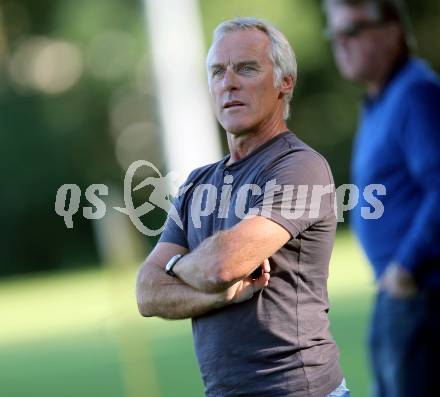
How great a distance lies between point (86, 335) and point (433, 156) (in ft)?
40.2

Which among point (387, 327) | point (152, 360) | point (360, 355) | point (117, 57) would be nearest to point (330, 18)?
point (387, 327)

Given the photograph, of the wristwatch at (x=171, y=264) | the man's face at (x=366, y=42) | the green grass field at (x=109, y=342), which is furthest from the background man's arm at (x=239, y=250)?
the green grass field at (x=109, y=342)

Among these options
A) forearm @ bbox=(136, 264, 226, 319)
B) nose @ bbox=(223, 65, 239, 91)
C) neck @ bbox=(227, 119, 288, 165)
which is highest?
nose @ bbox=(223, 65, 239, 91)

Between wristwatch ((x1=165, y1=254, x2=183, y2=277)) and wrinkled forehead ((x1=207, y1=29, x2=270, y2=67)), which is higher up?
wrinkled forehead ((x1=207, y1=29, x2=270, y2=67))

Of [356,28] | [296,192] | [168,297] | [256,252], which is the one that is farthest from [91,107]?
[256,252]

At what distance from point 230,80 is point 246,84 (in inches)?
2.4

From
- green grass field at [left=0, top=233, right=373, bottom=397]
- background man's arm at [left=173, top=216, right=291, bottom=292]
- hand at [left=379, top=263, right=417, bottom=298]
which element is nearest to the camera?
background man's arm at [left=173, top=216, right=291, bottom=292]

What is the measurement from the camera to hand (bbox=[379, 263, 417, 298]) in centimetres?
479

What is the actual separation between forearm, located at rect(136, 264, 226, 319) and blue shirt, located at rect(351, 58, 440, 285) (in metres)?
1.06

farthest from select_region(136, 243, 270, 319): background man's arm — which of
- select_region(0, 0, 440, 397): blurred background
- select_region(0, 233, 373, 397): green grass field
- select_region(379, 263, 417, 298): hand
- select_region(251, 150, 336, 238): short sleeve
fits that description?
select_region(0, 0, 440, 397): blurred background

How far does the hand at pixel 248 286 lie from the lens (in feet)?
13.2

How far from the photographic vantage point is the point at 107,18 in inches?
1350

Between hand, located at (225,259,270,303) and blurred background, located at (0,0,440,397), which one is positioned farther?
blurred background, located at (0,0,440,397)

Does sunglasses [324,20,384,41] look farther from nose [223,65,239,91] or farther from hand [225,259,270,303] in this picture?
hand [225,259,270,303]
